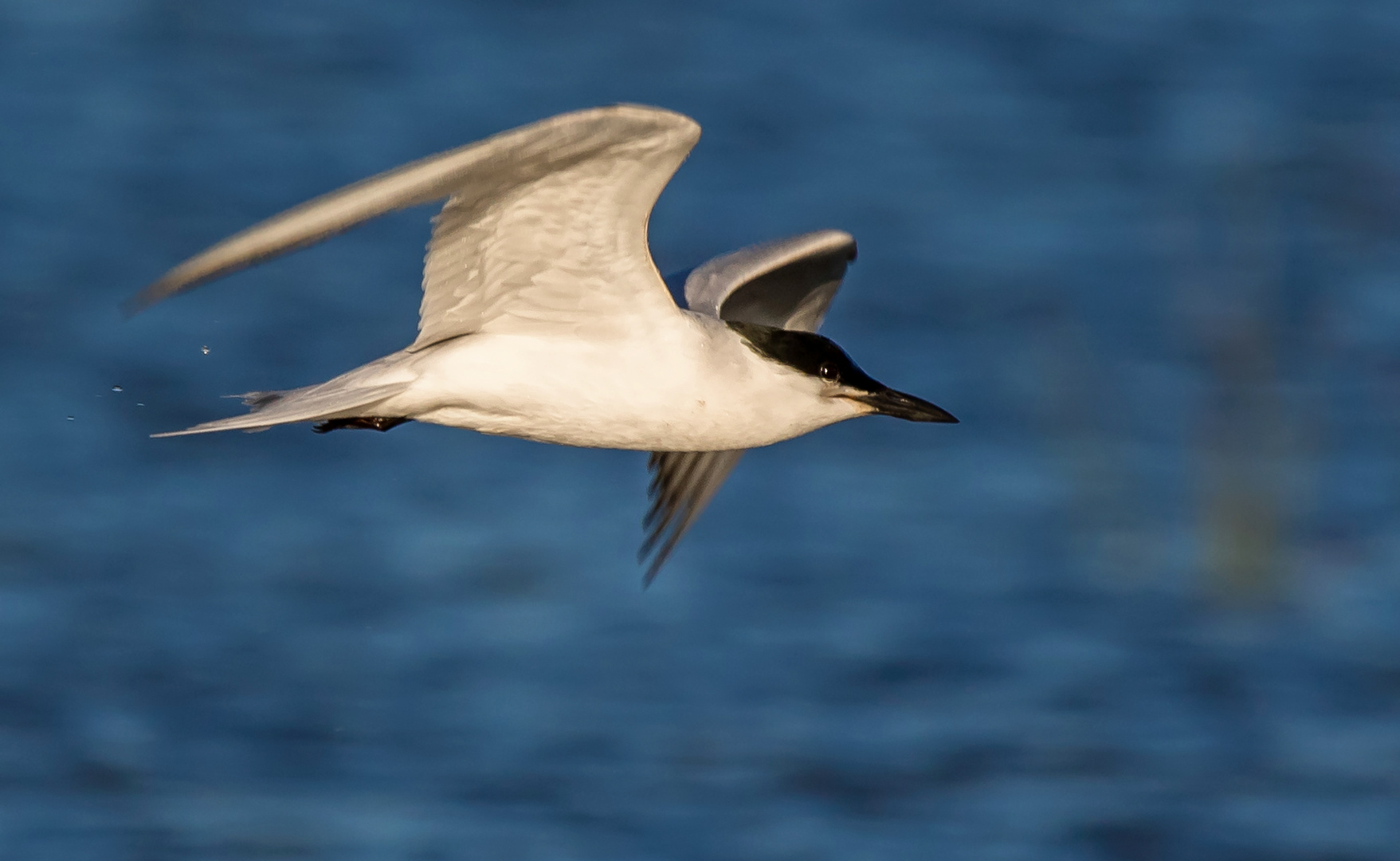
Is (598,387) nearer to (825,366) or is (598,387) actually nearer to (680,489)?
(825,366)

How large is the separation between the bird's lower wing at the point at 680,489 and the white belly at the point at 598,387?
1.52 m

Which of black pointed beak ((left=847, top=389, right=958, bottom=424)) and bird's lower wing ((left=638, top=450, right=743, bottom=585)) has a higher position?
black pointed beak ((left=847, top=389, right=958, bottom=424))

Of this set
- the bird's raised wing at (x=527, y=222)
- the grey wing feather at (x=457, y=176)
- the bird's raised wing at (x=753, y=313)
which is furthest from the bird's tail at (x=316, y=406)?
the bird's raised wing at (x=753, y=313)

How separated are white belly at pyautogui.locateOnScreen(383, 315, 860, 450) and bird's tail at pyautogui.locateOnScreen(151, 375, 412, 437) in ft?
0.21

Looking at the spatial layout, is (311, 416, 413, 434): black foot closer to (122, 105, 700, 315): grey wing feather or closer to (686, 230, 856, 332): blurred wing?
(122, 105, 700, 315): grey wing feather

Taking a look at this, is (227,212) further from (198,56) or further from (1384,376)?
(1384,376)

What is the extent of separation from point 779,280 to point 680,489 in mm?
863

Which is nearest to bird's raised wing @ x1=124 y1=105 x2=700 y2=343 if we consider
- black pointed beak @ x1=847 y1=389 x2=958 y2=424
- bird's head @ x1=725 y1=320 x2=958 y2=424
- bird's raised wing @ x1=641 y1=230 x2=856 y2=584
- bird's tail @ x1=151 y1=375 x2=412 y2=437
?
bird's tail @ x1=151 y1=375 x2=412 y2=437

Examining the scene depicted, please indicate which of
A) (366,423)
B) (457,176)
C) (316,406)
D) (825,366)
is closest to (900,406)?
(825,366)

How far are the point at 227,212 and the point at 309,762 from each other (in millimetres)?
6588

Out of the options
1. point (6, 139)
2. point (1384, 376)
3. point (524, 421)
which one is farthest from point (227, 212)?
point (524, 421)

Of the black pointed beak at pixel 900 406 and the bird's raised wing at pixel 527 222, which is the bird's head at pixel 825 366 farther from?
the bird's raised wing at pixel 527 222

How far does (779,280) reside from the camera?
26.8 feet

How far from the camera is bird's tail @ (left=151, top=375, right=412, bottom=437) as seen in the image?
6.40m
